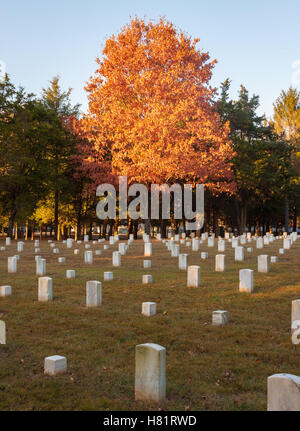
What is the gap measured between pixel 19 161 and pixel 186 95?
1590cm

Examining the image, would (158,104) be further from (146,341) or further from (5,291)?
(146,341)

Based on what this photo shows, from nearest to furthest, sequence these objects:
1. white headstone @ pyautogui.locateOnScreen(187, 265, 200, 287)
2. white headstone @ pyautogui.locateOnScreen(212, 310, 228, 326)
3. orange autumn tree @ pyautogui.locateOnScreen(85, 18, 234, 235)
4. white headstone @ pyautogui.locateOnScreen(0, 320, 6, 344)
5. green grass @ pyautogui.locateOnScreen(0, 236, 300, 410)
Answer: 1. green grass @ pyautogui.locateOnScreen(0, 236, 300, 410)
2. white headstone @ pyautogui.locateOnScreen(0, 320, 6, 344)
3. white headstone @ pyautogui.locateOnScreen(212, 310, 228, 326)
4. white headstone @ pyautogui.locateOnScreen(187, 265, 200, 287)
5. orange autumn tree @ pyautogui.locateOnScreen(85, 18, 234, 235)

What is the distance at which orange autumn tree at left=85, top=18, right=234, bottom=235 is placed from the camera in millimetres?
26375

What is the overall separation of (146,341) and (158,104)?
22064 millimetres

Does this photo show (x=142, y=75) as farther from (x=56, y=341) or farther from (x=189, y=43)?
(x=56, y=341)

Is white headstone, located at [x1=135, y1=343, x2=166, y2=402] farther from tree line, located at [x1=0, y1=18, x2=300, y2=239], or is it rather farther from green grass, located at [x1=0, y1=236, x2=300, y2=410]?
tree line, located at [x1=0, y1=18, x2=300, y2=239]

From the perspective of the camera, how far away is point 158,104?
26.3 meters

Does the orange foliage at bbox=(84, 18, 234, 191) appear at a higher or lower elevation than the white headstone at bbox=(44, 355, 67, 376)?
higher

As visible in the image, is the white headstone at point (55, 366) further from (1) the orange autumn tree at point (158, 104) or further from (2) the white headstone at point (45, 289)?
(1) the orange autumn tree at point (158, 104)

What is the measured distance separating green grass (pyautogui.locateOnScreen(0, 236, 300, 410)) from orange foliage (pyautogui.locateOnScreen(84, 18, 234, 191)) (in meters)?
16.3

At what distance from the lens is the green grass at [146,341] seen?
4578 mm

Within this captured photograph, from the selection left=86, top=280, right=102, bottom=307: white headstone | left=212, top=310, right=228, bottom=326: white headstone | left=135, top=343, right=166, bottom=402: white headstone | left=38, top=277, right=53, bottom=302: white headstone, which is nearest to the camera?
left=135, top=343, right=166, bottom=402: white headstone

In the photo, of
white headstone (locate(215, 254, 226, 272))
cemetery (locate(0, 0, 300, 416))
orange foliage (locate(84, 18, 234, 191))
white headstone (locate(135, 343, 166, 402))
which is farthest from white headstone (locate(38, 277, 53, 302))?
orange foliage (locate(84, 18, 234, 191))
